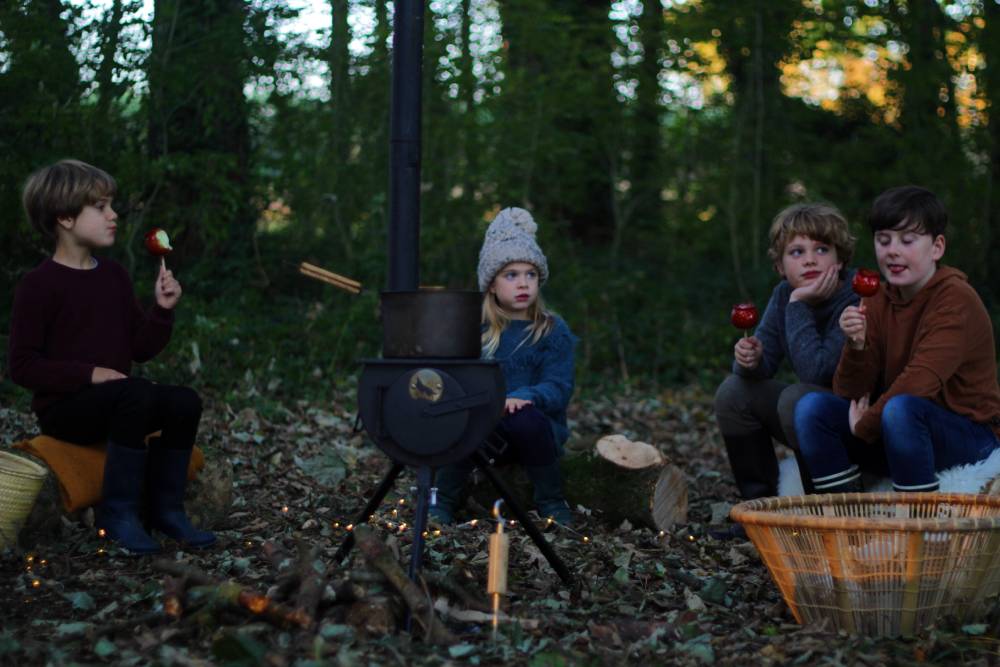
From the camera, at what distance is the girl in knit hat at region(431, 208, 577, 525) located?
4.86 metres

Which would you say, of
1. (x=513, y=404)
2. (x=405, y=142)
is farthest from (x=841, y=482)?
(x=405, y=142)

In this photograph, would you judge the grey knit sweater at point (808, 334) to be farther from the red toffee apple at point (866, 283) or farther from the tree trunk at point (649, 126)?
the tree trunk at point (649, 126)

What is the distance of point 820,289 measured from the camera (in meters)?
4.79

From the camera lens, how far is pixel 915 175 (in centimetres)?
1083

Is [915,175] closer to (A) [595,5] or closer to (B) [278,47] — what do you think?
(A) [595,5]

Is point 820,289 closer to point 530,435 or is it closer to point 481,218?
point 530,435

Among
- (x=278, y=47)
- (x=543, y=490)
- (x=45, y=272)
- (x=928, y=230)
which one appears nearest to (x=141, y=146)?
(x=278, y=47)

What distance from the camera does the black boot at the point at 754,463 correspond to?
509cm

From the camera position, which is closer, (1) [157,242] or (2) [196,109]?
(1) [157,242]

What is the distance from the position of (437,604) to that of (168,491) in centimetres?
157

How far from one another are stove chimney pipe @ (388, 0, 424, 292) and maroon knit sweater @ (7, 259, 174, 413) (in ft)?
3.22

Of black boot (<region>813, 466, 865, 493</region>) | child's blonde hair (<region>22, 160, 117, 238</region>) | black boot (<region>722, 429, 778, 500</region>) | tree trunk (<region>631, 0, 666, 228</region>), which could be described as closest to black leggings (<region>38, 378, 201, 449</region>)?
child's blonde hair (<region>22, 160, 117, 238</region>)

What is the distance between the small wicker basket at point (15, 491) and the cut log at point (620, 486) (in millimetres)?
1815

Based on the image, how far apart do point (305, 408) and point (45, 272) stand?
299cm
